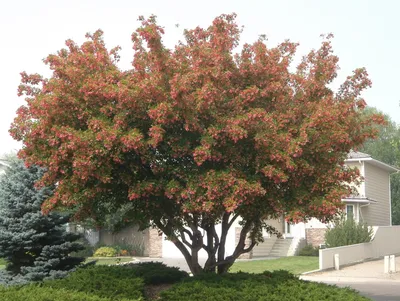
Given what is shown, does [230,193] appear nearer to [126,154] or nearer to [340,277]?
[126,154]

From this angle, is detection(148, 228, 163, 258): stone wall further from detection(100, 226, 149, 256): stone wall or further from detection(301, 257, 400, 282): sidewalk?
detection(301, 257, 400, 282): sidewalk

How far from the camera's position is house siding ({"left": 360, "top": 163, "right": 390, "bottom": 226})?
123 feet

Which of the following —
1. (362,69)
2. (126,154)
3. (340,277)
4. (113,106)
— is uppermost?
(362,69)

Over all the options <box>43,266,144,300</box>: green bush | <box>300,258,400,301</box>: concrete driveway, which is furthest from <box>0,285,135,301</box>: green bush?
<box>300,258,400,301</box>: concrete driveway

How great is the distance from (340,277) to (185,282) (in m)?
12.3

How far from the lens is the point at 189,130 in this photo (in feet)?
36.9

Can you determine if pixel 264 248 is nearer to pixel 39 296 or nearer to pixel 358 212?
pixel 358 212

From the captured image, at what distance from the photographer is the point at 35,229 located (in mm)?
16125

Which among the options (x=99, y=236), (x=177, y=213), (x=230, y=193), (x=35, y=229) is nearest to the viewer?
(x=230, y=193)

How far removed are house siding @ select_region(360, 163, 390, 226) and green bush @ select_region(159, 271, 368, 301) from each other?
980 inches

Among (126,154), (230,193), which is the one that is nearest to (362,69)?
(230,193)

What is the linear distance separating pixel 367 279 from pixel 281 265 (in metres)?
4.98

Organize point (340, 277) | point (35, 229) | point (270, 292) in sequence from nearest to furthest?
point (270, 292)
point (35, 229)
point (340, 277)

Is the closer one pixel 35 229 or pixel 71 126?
pixel 71 126
